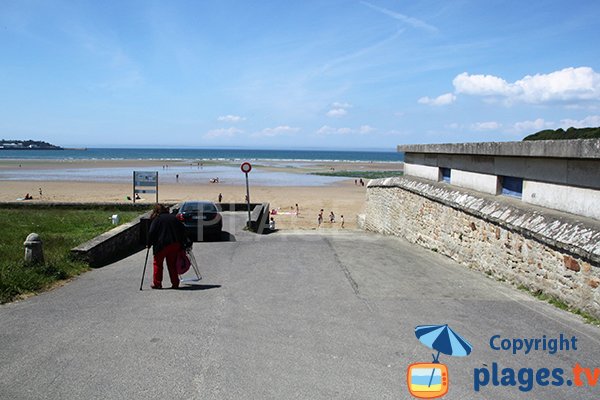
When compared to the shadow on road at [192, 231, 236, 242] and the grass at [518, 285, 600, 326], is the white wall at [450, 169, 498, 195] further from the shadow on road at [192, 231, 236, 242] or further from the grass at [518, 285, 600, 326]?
the shadow on road at [192, 231, 236, 242]

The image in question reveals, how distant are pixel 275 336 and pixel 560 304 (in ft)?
13.2

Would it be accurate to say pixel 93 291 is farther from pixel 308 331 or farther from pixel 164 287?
pixel 308 331

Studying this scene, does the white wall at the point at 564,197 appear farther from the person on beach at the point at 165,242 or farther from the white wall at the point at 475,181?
the person on beach at the point at 165,242

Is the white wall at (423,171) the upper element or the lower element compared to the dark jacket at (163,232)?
upper

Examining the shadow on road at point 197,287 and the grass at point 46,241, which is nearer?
the grass at point 46,241

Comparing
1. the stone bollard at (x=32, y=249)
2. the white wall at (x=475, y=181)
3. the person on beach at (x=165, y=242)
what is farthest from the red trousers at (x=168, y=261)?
the white wall at (x=475, y=181)

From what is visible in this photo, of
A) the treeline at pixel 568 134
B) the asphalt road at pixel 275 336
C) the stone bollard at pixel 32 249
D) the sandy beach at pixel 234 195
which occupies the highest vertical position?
the treeline at pixel 568 134

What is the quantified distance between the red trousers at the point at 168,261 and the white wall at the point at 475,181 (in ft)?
20.3

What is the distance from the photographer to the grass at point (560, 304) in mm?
6082

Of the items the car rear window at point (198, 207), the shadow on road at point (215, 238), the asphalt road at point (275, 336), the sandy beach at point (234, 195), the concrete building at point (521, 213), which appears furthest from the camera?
the sandy beach at point (234, 195)

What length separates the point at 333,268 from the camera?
9.90 m

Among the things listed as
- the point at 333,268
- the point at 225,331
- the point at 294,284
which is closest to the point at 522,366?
the point at 225,331

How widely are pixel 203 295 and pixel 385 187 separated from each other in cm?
1051

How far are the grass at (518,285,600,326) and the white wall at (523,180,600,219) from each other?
1271mm
